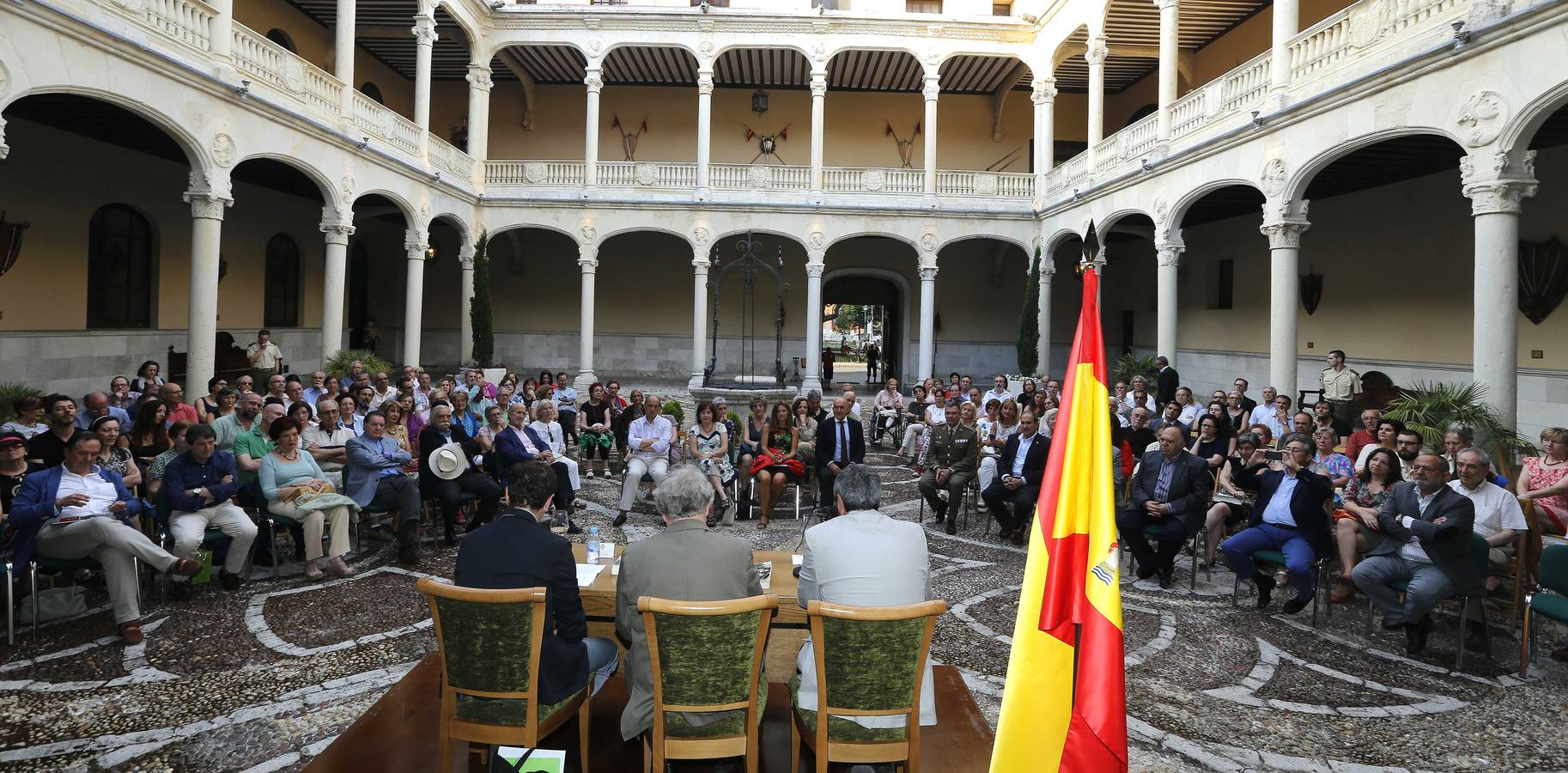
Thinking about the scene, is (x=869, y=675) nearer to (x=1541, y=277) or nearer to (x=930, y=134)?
(x=1541, y=277)

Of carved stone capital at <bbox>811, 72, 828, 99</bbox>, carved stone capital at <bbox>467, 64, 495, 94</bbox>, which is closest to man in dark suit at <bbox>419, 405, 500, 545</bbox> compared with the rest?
carved stone capital at <bbox>467, 64, 495, 94</bbox>

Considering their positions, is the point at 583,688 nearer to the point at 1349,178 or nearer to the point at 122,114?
the point at 122,114

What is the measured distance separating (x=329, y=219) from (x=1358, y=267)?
17406mm

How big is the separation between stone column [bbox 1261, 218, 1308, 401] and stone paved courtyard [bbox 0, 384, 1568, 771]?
6.00m

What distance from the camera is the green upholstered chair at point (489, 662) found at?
308cm

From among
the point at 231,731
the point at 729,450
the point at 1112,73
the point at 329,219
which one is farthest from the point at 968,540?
the point at 1112,73

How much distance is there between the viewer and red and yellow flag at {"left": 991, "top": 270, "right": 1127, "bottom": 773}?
1.91 meters

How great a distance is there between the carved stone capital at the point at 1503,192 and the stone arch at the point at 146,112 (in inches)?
574

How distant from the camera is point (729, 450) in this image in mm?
9648

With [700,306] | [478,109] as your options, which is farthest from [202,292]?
[700,306]

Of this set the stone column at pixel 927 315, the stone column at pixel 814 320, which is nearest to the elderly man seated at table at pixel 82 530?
the stone column at pixel 814 320

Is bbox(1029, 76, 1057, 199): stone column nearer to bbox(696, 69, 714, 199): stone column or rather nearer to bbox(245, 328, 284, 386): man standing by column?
bbox(696, 69, 714, 199): stone column

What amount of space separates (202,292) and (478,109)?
363 inches

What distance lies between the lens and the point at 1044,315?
1861 cm
